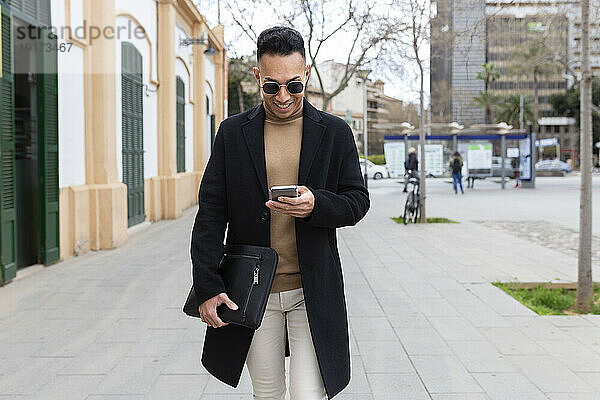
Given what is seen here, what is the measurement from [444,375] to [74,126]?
24.9 feet

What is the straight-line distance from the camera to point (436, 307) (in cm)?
648

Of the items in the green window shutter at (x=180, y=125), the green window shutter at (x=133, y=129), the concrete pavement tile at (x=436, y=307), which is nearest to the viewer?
the concrete pavement tile at (x=436, y=307)

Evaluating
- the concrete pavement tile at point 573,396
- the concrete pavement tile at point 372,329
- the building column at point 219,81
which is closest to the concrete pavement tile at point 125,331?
the concrete pavement tile at point 372,329

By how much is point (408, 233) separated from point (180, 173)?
848 centimetres

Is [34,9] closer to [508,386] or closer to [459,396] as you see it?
[459,396]

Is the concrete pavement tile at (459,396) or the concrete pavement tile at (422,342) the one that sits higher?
the concrete pavement tile at (422,342)

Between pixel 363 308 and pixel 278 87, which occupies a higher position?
pixel 278 87

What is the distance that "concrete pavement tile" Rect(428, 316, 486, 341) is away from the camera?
17.6 feet

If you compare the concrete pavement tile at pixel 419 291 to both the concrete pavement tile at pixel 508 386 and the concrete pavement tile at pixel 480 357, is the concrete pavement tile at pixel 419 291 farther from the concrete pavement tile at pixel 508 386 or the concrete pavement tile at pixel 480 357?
the concrete pavement tile at pixel 508 386

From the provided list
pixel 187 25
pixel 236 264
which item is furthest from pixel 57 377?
pixel 187 25

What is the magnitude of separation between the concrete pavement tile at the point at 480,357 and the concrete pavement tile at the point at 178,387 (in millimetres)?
1827

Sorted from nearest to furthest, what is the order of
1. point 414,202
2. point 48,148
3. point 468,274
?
point 468,274 < point 48,148 < point 414,202

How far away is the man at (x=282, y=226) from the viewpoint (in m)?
2.35

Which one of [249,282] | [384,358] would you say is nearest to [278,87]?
[249,282]
